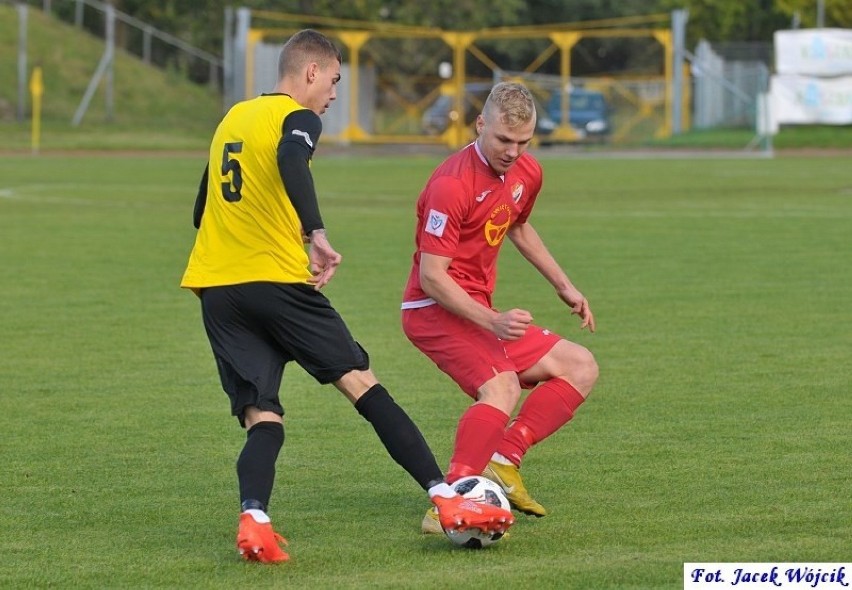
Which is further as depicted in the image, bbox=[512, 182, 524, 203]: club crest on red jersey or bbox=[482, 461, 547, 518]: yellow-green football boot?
bbox=[512, 182, 524, 203]: club crest on red jersey

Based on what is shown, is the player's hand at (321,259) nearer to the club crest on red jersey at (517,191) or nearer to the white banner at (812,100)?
the club crest on red jersey at (517,191)

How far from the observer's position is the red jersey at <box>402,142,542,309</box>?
6.26m

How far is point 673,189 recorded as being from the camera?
28.7 m

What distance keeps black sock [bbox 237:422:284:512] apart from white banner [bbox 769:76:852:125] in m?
41.5

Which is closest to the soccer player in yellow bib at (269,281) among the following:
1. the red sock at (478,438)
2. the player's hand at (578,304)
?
the red sock at (478,438)

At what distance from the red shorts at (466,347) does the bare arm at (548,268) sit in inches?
14.4

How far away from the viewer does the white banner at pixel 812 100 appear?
46.1 m

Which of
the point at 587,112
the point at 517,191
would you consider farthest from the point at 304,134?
the point at 587,112

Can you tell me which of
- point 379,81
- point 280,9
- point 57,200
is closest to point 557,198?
point 57,200

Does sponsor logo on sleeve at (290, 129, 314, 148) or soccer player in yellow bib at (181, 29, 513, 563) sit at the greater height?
sponsor logo on sleeve at (290, 129, 314, 148)

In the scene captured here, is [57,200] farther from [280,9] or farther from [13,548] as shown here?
[280,9]

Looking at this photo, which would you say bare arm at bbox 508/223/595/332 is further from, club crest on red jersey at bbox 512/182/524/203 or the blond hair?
the blond hair

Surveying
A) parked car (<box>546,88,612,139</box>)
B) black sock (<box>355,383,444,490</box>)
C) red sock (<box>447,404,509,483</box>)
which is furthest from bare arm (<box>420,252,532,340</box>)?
parked car (<box>546,88,612,139</box>)

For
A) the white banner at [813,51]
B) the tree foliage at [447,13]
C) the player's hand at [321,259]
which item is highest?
the tree foliage at [447,13]
